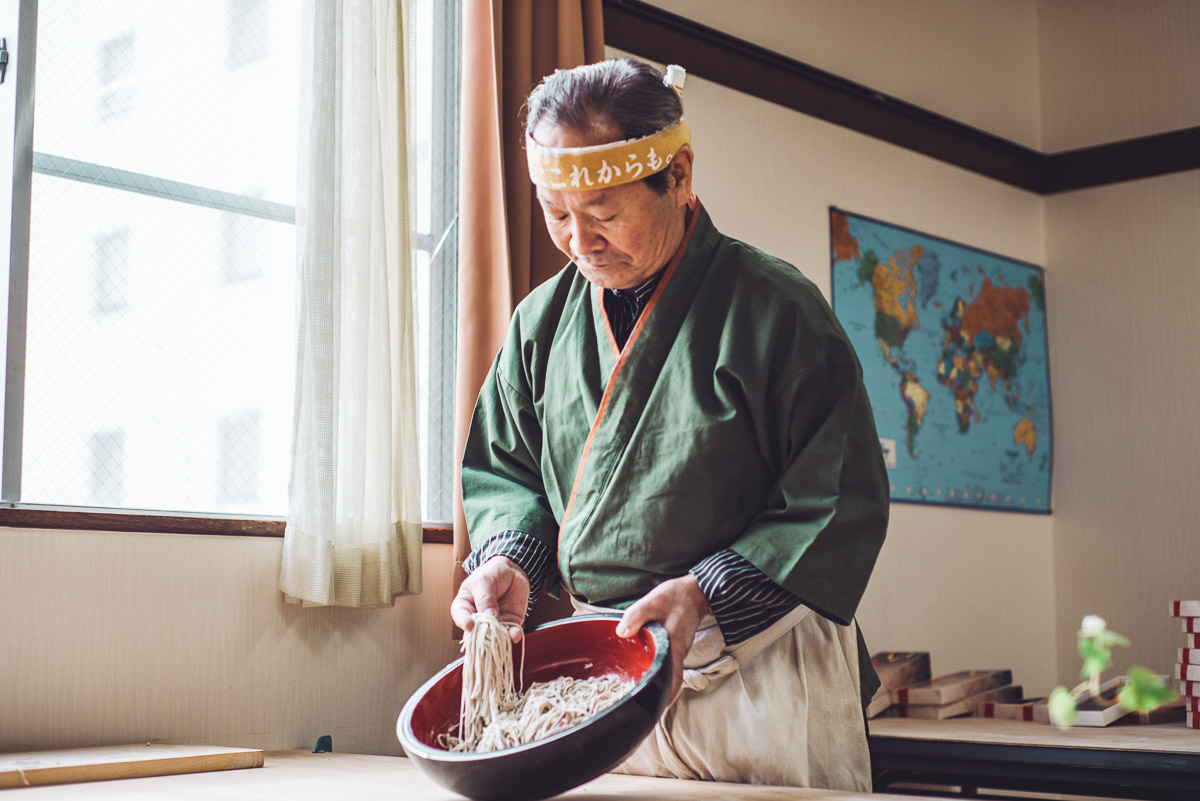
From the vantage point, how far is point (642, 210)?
4.93ft

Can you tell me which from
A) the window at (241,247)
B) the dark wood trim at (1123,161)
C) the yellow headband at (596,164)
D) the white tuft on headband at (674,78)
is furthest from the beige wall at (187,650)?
the dark wood trim at (1123,161)

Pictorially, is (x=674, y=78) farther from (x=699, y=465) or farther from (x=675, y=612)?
(x=675, y=612)

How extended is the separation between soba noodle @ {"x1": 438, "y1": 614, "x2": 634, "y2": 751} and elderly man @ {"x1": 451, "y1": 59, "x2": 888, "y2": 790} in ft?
0.19

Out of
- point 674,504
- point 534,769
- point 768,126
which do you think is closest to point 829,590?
point 674,504

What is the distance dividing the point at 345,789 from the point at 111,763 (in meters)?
0.43

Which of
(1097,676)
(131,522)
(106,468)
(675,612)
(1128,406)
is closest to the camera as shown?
(1097,676)

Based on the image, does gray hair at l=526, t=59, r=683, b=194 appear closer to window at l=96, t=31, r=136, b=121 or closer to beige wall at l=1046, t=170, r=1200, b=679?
window at l=96, t=31, r=136, b=121

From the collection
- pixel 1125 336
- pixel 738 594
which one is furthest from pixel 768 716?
pixel 1125 336

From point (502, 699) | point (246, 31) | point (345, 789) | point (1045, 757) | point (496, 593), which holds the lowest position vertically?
point (1045, 757)

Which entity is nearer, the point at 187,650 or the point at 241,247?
the point at 187,650

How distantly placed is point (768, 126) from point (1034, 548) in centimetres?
182

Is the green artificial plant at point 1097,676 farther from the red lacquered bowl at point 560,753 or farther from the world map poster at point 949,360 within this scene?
the world map poster at point 949,360

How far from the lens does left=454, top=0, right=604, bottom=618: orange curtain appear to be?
2.52 meters

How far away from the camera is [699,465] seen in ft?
4.73
